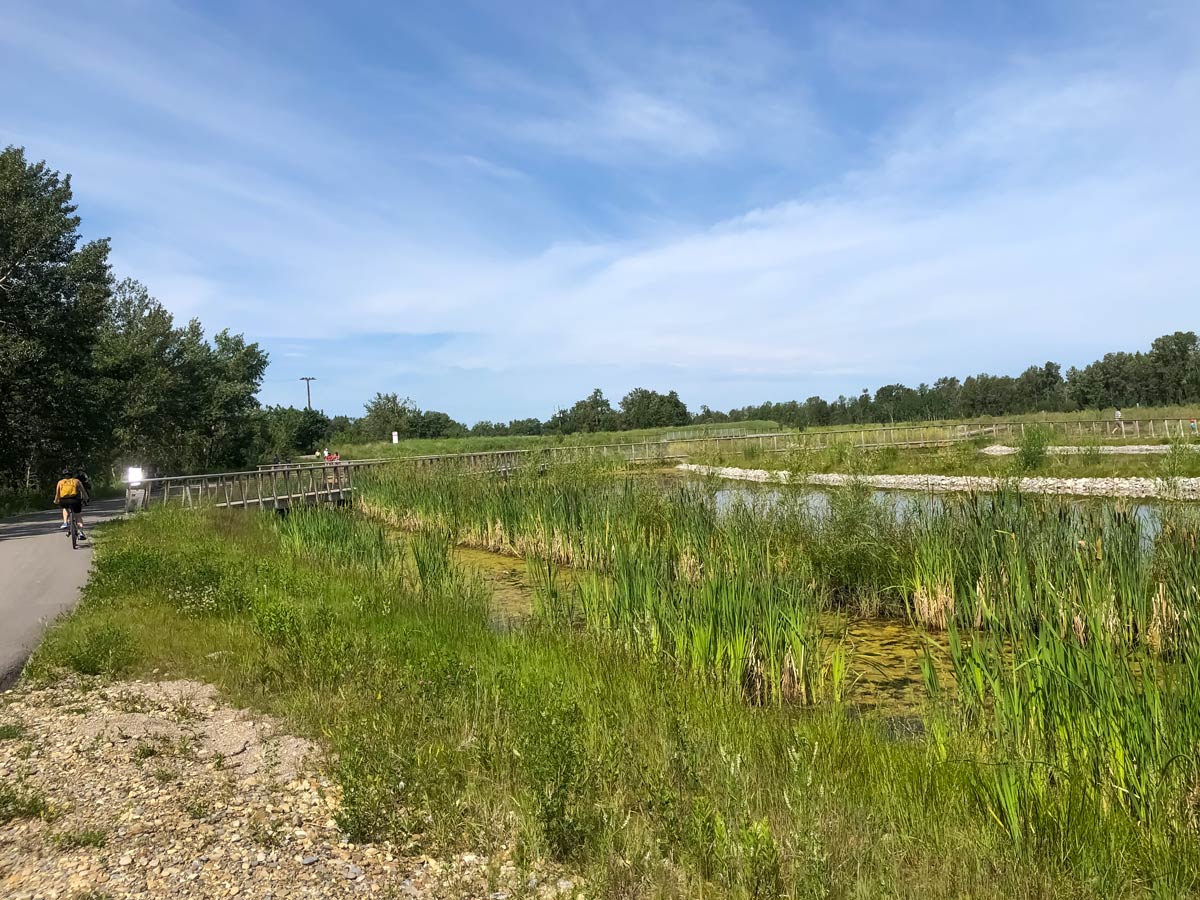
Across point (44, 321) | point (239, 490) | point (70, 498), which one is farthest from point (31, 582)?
point (44, 321)

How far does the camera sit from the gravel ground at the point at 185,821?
3.52 m

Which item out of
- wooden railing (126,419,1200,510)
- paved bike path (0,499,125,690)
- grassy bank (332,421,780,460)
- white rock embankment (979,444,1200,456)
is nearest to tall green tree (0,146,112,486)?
wooden railing (126,419,1200,510)

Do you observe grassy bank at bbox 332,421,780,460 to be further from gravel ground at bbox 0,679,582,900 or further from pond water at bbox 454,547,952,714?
gravel ground at bbox 0,679,582,900

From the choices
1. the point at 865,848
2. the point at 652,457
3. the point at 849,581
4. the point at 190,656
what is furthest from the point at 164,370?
the point at 865,848

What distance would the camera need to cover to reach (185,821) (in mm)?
4152

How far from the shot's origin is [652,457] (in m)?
39.0

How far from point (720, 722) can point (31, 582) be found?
11.2 m

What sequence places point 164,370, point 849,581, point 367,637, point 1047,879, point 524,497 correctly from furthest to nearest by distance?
1. point 164,370
2. point 524,497
3. point 849,581
4. point 367,637
5. point 1047,879

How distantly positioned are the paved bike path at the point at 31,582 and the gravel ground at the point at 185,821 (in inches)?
86.8

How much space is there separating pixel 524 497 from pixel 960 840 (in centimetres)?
1375

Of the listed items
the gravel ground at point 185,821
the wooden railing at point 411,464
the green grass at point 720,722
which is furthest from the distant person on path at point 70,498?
the gravel ground at point 185,821

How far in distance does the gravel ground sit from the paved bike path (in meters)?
2.20

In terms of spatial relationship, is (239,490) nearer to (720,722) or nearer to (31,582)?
(31,582)

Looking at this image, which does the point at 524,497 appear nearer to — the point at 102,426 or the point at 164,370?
the point at 102,426
